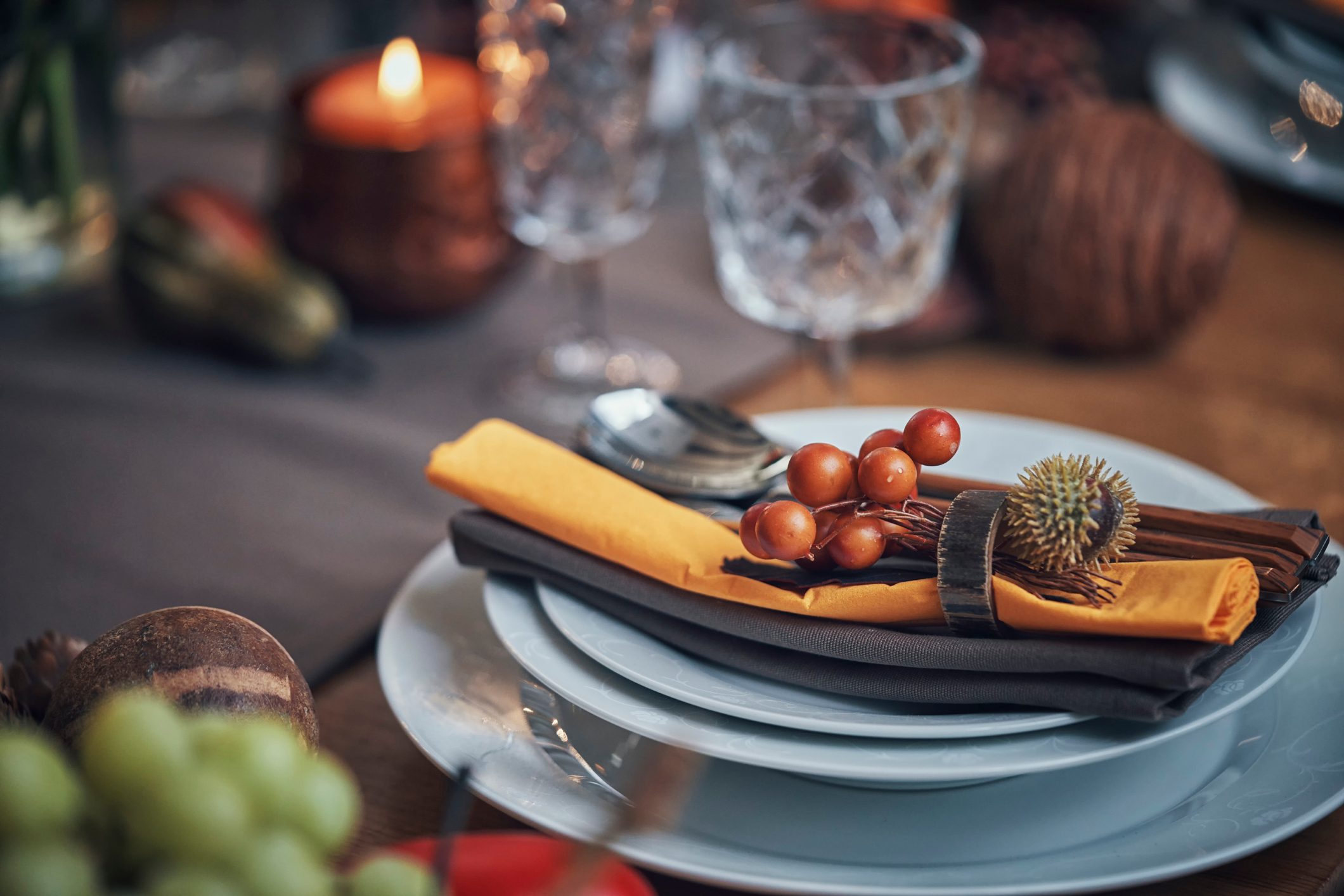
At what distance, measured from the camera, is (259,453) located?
2.17 feet

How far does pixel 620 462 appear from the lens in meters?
0.43

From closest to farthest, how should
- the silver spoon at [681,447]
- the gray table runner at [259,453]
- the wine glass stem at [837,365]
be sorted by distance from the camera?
the silver spoon at [681,447], the gray table runner at [259,453], the wine glass stem at [837,365]

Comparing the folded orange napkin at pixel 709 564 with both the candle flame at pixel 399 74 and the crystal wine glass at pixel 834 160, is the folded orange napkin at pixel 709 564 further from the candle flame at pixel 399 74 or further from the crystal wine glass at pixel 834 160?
the candle flame at pixel 399 74

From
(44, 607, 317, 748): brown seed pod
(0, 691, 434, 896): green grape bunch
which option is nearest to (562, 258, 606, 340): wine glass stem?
(44, 607, 317, 748): brown seed pod

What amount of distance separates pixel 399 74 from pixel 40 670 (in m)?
0.51

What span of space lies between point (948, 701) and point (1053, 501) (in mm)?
61

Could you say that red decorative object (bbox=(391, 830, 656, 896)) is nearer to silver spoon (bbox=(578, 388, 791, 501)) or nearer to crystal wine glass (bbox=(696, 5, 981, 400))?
silver spoon (bbox=(578, 388, 791, 501))

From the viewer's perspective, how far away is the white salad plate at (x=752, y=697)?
0.31 meters

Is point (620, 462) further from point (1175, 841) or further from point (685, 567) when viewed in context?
point (1175, 841)

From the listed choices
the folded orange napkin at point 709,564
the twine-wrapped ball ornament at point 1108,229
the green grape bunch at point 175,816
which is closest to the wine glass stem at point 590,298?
the twine-wrapped ball ornament at point 1108,229

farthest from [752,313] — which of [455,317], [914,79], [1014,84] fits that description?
[1014,84]

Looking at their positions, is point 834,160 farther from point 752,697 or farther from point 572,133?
point 752,697

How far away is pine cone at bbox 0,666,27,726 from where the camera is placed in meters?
0.33

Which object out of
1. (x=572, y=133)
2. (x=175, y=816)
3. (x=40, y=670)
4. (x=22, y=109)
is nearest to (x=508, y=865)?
(x=175, y=816)
